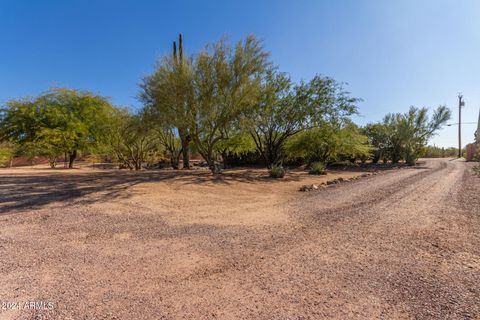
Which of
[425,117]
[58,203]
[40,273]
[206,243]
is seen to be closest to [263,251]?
[206,243]

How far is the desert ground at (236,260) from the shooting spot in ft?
7.02

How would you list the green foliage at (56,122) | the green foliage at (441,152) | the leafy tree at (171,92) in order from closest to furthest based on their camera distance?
the leafy tree at (171,92), the green foliage at (56,122), the green foliage at (441,152)

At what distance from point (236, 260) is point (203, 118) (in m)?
8.58

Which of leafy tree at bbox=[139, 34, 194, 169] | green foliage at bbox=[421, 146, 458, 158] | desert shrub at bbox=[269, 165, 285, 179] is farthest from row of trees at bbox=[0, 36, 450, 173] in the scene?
green foliage at bbox=[421, 146, 458, 158]

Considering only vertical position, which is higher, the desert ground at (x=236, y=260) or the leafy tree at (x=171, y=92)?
the leafy tree at (x=171, y=92)

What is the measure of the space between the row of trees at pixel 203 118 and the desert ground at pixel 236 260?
598cm

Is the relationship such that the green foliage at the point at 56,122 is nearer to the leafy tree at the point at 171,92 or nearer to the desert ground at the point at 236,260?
the leafy tree at the point at 171,92

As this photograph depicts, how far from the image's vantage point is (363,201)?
673cm

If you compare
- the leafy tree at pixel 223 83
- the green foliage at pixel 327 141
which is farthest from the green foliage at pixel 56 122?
the green foliage at pixel 327 141

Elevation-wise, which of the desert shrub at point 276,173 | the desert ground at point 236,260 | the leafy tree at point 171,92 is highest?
the leafy tree at point 171,92

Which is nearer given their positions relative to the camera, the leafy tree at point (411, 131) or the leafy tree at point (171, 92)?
the leafy tree at point (171, 92)

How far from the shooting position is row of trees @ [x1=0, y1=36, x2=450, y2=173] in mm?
10445

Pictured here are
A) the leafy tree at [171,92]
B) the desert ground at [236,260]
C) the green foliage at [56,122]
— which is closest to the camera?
the desert ground at [236,260]

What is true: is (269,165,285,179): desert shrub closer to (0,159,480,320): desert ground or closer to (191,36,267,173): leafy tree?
(191,36,267,173): leafy tree
